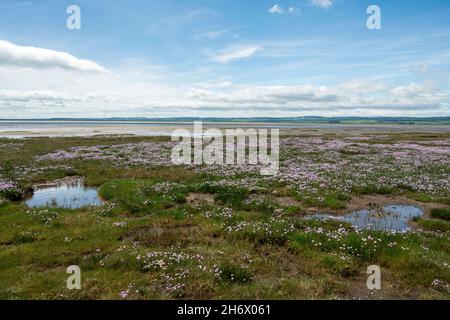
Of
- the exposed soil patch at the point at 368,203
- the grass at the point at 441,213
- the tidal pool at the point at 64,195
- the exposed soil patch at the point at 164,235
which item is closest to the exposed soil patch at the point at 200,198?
the exposed soil patch at the point at 368,203

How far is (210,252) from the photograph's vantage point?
9797mm

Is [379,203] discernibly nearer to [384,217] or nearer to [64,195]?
[384,217]

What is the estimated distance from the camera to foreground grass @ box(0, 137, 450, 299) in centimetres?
784

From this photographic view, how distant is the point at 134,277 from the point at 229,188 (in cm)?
1032

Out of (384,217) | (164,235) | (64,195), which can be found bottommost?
(384,217)

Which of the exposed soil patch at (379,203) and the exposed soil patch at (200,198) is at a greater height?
the exposed soil patch at (200,198)

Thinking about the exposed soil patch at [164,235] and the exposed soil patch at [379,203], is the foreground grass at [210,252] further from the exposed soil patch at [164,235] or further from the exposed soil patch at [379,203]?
the exposed soil patch at [379,203]

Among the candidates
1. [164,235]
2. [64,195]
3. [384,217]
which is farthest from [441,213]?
[64,195]

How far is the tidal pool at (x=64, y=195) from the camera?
16.3 m

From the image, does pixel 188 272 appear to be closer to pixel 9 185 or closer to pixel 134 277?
pixel 134 277

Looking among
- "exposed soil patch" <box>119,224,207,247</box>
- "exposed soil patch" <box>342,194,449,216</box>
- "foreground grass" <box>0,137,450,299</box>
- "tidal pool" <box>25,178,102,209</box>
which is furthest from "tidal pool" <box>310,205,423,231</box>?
"tidal pool" <box>25,178,102,209</box>

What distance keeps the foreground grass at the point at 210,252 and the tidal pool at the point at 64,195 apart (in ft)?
4.53

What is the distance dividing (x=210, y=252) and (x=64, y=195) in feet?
42.1
